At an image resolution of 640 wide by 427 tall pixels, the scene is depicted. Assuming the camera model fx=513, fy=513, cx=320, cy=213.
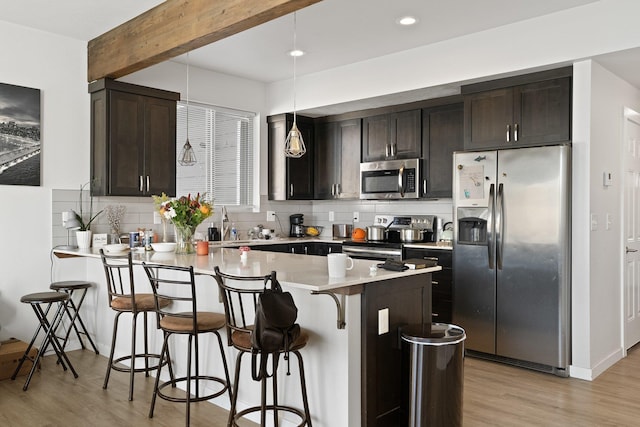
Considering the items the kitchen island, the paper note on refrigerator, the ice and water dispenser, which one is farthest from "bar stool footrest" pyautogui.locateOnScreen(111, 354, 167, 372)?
the paper note on refrigerator

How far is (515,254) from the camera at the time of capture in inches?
166

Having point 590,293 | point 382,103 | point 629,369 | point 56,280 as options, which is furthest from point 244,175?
point 629,369

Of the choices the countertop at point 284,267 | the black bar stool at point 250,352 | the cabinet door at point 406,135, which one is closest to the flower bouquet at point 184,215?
the countertop at point 284,267

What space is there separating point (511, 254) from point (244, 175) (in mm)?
3341

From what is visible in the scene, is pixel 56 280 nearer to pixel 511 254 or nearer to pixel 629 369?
pixel 511 254

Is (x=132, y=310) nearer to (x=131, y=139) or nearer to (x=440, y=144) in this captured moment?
(x=131, y=139)

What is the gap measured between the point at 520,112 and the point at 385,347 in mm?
2468

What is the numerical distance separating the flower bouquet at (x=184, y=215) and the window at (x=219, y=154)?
1544 mm

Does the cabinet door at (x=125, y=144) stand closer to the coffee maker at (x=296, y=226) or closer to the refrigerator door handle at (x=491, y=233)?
the coffee maker at (x=296, y=226)

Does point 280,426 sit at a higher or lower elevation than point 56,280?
lower

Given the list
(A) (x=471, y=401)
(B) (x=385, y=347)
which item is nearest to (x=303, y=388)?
(B) (x=385, y=347)

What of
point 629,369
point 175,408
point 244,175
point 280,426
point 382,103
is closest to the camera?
point 280,426

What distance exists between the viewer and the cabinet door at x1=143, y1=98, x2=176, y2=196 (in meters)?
5.02

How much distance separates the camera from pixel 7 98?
4336mm
